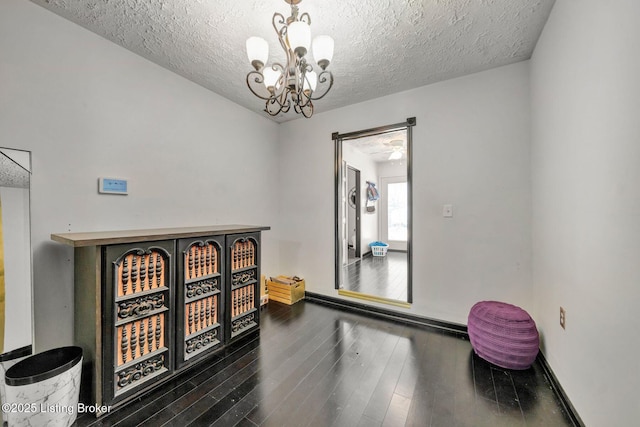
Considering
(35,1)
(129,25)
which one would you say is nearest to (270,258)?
(129,25)

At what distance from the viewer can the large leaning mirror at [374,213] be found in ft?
9.78

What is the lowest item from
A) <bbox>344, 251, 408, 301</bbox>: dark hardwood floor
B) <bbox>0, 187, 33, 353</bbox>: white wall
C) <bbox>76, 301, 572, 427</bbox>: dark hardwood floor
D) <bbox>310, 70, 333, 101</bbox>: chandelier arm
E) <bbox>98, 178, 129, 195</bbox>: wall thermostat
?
<bbox>76, 301, 572, 427</bbox>: dark hardwood floor

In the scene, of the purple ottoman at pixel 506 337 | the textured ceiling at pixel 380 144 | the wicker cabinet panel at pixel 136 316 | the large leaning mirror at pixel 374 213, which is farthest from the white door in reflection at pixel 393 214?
the wicker cabinet panel at pixel 136 316

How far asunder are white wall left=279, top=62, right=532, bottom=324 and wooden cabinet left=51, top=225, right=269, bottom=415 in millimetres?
2029

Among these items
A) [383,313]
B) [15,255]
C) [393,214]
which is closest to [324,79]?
[15,255]

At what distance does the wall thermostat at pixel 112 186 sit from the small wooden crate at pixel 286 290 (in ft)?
6.56

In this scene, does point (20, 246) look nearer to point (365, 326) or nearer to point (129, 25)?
point (129, 25)

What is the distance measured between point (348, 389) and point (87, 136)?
2615mm

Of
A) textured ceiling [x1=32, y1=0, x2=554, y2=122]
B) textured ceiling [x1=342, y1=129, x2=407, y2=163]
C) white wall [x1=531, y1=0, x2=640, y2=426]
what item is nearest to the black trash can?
textured ceiling [x1=32, y1=0, x2=554, y2=122]

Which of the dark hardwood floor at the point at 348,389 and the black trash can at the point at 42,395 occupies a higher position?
the black trash can at the point at 42,395

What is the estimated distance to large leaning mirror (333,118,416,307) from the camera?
298cm

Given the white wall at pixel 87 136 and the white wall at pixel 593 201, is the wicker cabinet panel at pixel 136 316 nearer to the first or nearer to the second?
the white wall at pixel 87 136

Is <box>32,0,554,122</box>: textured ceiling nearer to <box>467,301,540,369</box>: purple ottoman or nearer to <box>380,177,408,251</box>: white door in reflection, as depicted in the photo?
<box>467,301,540,369</box>: purple ottoman

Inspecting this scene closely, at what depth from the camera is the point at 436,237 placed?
2520 mm
